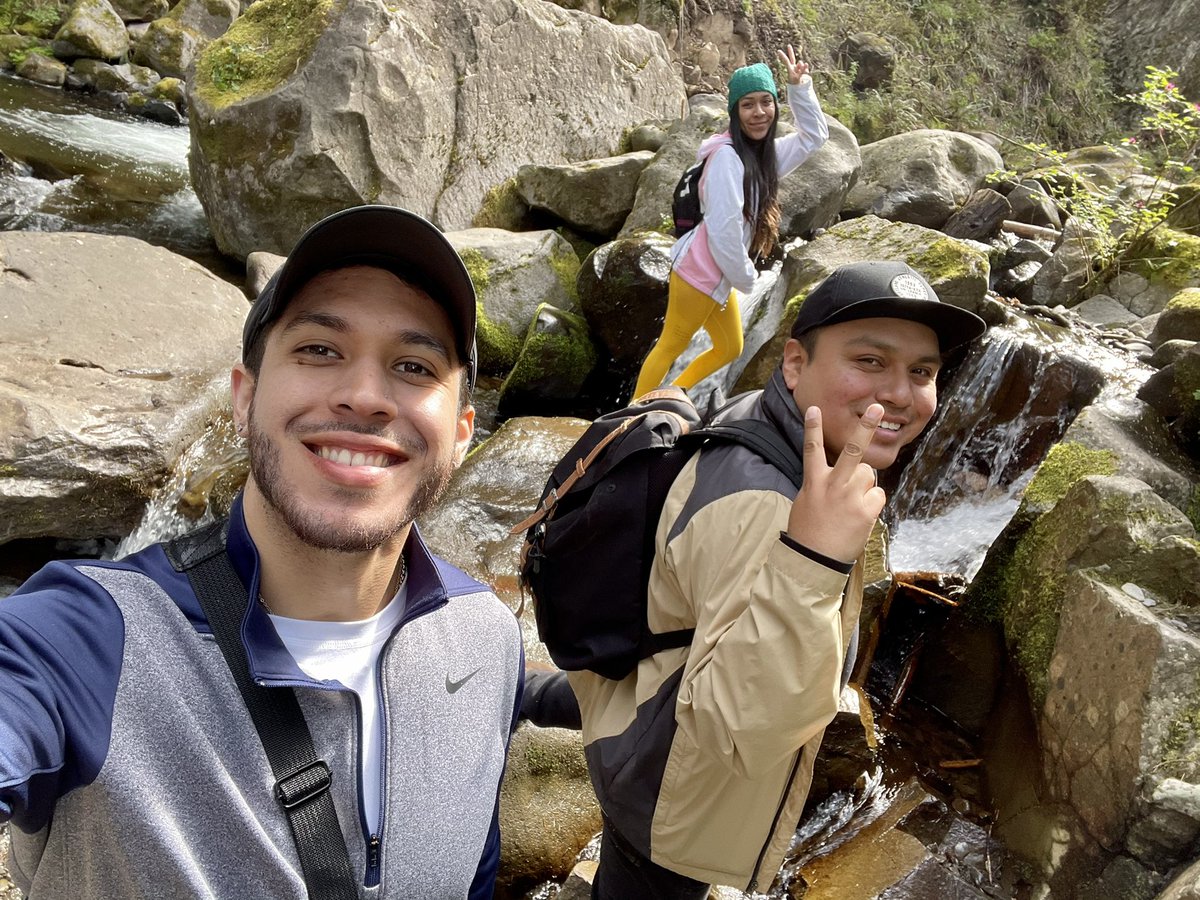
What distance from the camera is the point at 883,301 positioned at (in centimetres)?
197

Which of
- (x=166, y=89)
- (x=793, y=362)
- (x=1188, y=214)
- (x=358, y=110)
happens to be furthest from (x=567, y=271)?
(x=166, y=89)

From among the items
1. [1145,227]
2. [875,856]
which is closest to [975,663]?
[875,856]

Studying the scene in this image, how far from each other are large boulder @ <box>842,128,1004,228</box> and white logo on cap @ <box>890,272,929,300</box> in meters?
9.14

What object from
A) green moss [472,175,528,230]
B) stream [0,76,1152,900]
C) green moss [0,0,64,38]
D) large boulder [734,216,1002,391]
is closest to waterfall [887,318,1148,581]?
stream [0,76,1152,900]

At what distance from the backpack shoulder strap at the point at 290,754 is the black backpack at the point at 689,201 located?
4194 millimetres

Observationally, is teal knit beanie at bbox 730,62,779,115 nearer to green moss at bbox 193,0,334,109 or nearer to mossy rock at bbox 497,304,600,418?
mossy rock at bbox 497,304,600,418

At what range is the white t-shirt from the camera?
1.38 meters

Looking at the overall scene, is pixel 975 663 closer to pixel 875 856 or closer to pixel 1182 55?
pixel 875 856

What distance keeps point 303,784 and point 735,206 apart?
162 inches

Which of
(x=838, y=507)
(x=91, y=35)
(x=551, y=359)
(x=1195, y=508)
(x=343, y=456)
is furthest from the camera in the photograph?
(x=91, y=35)

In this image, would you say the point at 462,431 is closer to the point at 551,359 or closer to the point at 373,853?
the point at 373,853

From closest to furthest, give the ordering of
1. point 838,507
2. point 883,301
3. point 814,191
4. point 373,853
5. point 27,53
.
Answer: point 373,853
point 838,507
point 883,301
point 814,191
point 27,53

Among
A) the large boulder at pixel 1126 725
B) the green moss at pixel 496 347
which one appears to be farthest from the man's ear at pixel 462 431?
the green moss at pixel 496 347

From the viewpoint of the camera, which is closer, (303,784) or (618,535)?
(303,784)
